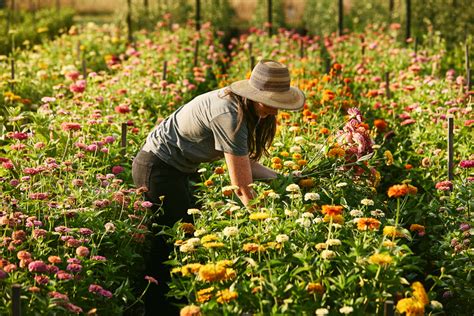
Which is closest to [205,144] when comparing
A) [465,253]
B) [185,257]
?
[185,257]

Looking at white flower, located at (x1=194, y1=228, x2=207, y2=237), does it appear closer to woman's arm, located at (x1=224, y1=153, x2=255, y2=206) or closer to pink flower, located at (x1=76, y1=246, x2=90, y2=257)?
woman's arm, located at (x1=224, y1=153, x2=255, y2=206)

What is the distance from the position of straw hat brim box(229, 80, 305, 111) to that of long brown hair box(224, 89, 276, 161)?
0.04m

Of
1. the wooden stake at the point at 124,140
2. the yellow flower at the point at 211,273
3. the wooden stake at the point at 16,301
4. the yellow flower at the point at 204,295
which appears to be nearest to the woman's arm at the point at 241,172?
the yellow flower at the point at 204,295

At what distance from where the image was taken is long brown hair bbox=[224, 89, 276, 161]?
→ 4.26 metres

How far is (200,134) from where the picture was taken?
4.41 meters

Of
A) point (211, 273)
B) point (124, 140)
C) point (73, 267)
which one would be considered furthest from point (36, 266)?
point (124, 140)

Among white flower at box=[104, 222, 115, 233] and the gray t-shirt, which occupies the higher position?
A: the gray t-shirt

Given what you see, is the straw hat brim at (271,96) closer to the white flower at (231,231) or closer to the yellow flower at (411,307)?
the white flower at (231,231)

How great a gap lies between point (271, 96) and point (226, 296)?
1168mm

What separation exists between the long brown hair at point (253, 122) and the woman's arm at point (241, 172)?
15 cm

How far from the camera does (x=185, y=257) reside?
4.03 m

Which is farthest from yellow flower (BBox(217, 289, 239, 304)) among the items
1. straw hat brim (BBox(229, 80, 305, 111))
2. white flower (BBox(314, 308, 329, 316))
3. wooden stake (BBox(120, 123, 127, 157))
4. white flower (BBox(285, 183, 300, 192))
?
wooden stake (BBox(120, 123, 127, 157))

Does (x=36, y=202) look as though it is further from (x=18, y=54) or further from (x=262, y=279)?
(x=18, y=54)

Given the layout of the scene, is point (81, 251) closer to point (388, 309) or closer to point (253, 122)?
point (253, 122)
